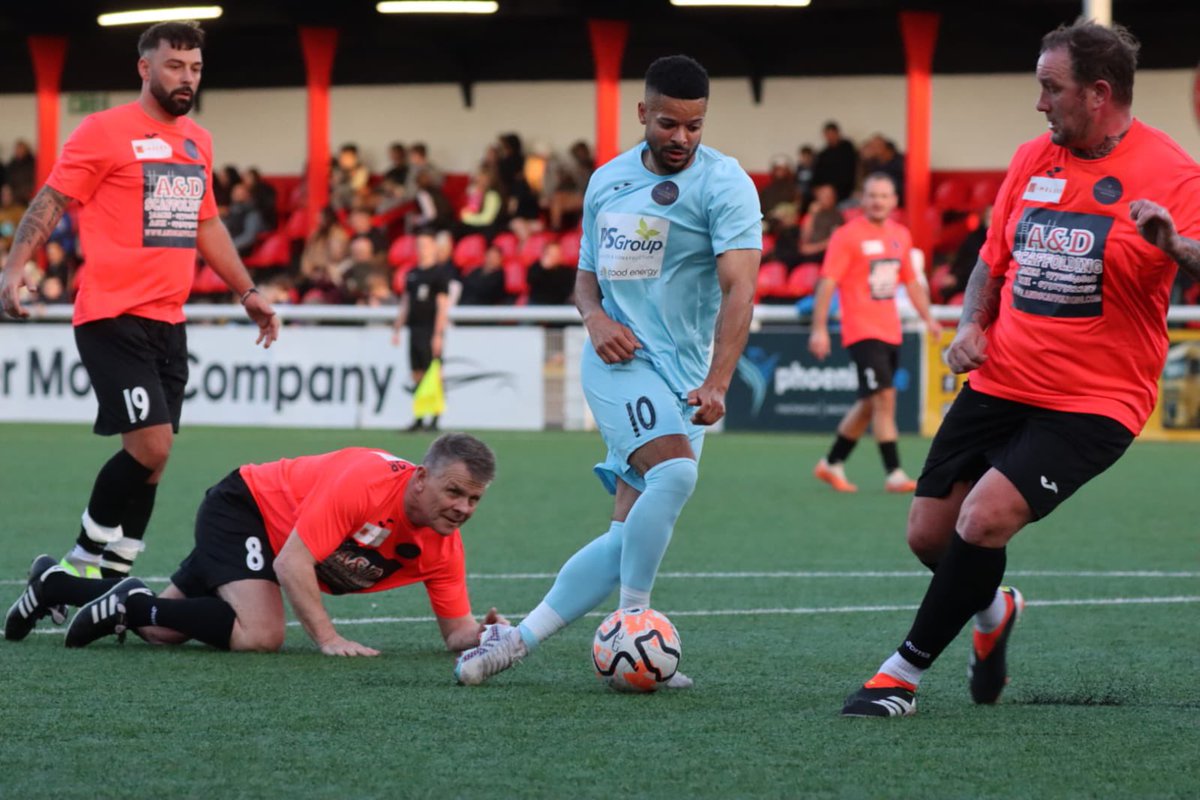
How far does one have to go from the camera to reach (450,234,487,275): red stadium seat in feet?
84.1

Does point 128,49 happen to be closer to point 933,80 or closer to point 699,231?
point 933,80

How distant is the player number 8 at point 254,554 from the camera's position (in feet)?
20.6

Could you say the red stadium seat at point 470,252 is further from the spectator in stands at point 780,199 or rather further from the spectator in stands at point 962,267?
the spectator in stands at point 962,267

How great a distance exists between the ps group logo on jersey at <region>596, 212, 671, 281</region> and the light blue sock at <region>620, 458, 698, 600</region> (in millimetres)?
597

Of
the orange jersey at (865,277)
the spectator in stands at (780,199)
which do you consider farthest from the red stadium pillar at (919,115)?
the orange jersey at (865,277)

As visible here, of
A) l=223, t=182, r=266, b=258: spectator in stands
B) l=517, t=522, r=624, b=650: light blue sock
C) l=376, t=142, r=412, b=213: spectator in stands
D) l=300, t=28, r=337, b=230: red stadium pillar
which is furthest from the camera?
l=300, t=28, r=337, b=230: red stadium pillar

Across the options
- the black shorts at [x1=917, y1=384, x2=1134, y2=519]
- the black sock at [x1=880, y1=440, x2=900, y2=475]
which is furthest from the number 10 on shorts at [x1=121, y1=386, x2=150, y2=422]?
the black sock at [x1=880, y1=440, x2=900, y2=475]

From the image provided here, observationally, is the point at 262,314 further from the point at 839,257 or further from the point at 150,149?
the point at 839,257

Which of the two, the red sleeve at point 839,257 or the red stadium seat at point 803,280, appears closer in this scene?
the red sleeve at point 839,257

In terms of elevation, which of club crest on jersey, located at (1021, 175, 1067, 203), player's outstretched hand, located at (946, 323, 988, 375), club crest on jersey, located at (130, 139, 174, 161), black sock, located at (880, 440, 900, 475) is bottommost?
black sock, located at (880, 440, 900, 475)

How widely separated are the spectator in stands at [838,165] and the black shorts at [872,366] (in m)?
12.0

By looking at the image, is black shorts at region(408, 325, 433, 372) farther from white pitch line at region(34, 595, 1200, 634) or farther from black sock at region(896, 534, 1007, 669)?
black sock at region(896, 534, 1007, 669)

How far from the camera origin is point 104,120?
7215 millimetres

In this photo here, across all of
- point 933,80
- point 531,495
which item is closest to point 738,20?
point 933,80
